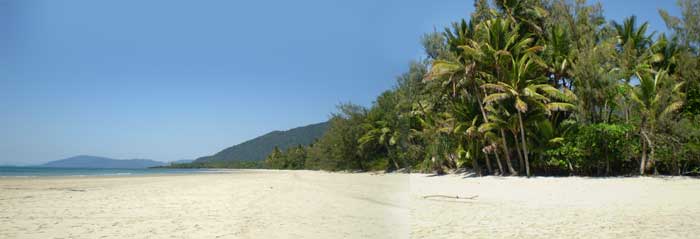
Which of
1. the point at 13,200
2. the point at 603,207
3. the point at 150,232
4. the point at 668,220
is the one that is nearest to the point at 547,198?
the point at 603,207

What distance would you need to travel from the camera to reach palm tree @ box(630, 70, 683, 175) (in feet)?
53.7

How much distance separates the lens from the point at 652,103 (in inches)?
648

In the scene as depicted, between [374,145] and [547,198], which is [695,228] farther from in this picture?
[374,145]

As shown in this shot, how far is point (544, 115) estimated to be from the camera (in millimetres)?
20094

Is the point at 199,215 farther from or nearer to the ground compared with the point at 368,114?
nearer to the ground

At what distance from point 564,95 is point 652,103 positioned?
11.4 feet

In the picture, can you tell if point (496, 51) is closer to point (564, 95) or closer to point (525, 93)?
point (525, 93)

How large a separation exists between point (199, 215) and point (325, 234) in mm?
3248

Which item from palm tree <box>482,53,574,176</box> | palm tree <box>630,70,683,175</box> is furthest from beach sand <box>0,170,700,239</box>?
palm tree <box>482,53,574,176</box>

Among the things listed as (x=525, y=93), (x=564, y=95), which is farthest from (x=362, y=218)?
(x=564, y=95)

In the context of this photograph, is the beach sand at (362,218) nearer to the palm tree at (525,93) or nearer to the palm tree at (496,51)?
the palm tree at (525,93)

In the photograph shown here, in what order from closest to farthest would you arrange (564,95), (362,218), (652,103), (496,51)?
(362,218), (652,103), (564,95), (496,51)

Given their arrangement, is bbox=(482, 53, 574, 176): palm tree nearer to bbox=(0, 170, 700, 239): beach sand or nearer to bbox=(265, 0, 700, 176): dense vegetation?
bbox=(265, 0, 700, 176): dense vegetation

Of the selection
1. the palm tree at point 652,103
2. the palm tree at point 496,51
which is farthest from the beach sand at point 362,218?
the palm tree at point 496,51
